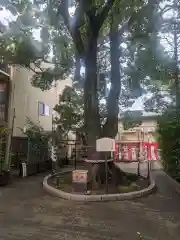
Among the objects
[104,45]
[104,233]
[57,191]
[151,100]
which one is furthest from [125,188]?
[104,45]

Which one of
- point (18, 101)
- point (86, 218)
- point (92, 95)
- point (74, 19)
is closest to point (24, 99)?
point (18, 101)

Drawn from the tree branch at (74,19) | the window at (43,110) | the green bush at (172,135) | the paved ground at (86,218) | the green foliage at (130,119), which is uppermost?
the tree branch at (74,19)

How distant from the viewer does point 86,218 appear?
522 centimetres

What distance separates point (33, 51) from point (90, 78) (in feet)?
10.1

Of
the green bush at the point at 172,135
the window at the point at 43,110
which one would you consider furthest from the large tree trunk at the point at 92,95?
the window at the point at 43,110

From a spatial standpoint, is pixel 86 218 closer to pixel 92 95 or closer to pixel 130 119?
pixel 92 95

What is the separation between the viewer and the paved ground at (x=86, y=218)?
4.25 metres

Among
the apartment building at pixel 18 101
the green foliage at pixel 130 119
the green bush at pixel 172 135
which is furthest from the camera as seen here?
the green foliage at pixel 130 119

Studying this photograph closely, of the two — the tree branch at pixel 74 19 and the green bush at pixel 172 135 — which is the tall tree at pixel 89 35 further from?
the green bush at pixel 172 135

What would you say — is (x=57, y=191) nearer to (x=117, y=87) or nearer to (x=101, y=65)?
(x=117, y=87)

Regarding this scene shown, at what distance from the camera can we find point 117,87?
9.83 m

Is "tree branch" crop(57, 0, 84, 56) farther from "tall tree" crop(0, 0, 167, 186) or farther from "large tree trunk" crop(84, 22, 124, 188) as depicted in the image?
"large tree trunk" crop(84, 22, 124, 188)

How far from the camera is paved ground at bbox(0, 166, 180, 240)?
14.0 feet

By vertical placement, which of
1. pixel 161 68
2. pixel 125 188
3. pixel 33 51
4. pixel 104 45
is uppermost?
pixel 104 45
